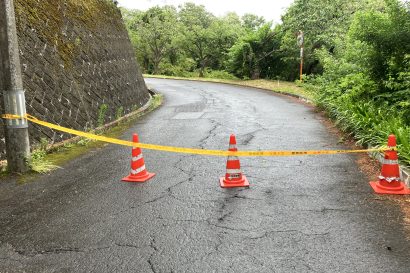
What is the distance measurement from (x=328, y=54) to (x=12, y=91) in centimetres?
1384

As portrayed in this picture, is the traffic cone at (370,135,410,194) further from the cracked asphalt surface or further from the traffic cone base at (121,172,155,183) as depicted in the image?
the traffic cone base at (121,172,155,183)

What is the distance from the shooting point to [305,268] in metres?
3.33

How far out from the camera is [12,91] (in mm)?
5969

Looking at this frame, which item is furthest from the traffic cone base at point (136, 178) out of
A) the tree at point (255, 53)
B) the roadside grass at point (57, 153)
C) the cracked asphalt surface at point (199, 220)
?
the tree at point (255, 53)

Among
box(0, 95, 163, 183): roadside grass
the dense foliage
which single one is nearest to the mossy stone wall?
box(0, 95, 163, 183): roadside grass

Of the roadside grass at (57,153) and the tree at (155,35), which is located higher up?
the tree at (155,35)

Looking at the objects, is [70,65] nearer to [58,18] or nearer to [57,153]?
[58,18]

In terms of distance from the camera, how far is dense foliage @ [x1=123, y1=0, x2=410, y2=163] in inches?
335

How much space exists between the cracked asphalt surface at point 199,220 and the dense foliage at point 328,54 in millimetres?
1729

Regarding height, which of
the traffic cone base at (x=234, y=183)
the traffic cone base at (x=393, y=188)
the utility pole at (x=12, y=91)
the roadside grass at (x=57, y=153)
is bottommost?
the roadside grass at (x=57, y=153)

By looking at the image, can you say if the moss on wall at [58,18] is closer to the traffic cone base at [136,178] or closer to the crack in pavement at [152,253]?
the traffic cone base at [136,178]

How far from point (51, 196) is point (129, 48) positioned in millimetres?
11377

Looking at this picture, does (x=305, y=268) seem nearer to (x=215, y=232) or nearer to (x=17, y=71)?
(x=215, y=232)

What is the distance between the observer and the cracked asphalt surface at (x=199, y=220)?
3.49 meters
